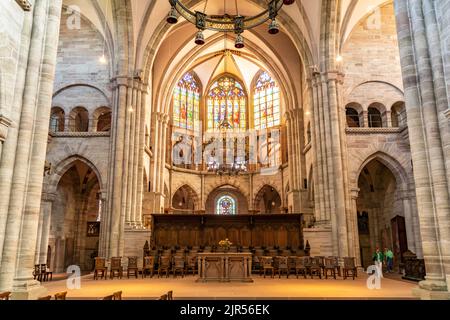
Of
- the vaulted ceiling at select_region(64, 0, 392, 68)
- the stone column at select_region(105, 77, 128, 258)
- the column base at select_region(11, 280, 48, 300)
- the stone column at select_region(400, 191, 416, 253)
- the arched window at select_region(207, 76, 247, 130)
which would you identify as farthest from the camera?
the arched window at select_region(207, 76, 247, 130)

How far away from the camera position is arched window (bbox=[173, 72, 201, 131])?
35.6 m

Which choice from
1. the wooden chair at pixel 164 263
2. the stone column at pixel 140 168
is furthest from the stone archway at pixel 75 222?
the wooden chair at pixel 164 263

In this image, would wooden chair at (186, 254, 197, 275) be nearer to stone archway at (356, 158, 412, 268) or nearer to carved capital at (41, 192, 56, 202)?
carved capital at (41, 192, 56, 202)

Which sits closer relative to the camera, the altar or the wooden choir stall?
the altar

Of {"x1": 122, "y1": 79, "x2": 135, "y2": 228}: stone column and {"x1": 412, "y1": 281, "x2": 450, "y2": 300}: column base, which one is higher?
{"x1": 122, "y1": 79, "x2": 135, "y2": 228}: stone column

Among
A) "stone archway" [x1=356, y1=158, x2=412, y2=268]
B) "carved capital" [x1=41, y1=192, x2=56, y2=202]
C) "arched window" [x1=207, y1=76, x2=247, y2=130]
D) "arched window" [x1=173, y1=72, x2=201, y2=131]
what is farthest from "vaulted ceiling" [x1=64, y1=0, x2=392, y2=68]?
"arched window" [x1=207, y1=76, x2=247, y2=130]

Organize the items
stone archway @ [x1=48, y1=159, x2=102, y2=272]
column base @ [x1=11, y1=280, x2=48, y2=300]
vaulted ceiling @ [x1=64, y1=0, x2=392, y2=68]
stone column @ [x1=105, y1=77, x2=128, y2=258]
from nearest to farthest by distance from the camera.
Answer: column base @ [x1=11, y1=280, x2=48, y2=300] < stone column @ [x1=105, y1=77, x2=128, y2=258] < vaulted ceiling @ [x1=64, y1=0, x2=392, y2=68] < stone archway @ [x1=48, y1=159, x2=102, y2=272]

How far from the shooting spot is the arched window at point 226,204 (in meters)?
37.9

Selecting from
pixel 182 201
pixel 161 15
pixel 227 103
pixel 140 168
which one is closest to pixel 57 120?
pixel 140 168

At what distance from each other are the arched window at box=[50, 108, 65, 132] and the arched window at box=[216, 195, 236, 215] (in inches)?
732
